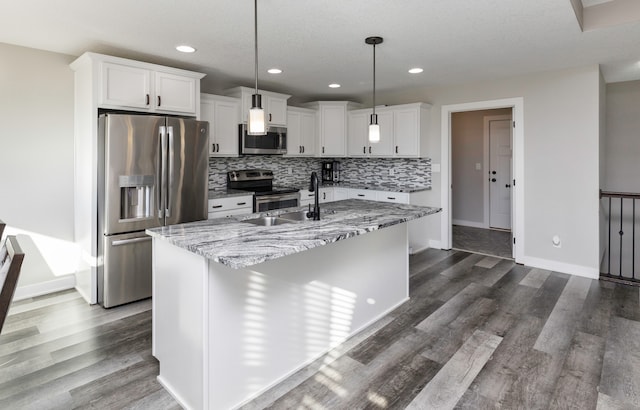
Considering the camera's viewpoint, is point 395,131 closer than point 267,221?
No

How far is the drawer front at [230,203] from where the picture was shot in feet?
13.5

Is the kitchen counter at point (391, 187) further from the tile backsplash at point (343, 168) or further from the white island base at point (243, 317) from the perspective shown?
the white island base at point (243, 317)

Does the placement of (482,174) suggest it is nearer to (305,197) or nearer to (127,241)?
(305,197)

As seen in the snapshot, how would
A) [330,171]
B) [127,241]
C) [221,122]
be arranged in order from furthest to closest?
[330,171] → [221,122] → [127,241]

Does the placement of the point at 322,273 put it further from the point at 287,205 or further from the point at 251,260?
the point at 287,205

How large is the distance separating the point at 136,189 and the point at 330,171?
3643mm

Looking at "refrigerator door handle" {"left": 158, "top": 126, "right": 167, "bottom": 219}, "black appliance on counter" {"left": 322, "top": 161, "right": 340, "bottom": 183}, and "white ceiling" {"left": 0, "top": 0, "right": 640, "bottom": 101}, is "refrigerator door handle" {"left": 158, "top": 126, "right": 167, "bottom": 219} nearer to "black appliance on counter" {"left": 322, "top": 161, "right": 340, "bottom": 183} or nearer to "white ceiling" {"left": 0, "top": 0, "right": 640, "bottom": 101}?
"white ceiling" {"left": 0, "top": 0, "right": 640, "bottom": 101}

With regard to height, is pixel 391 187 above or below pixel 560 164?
below

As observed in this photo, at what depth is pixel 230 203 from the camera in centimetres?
430

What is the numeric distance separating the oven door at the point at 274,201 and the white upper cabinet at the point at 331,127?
113 centimetres

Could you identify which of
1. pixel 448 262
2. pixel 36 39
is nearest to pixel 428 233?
pixel 448 262

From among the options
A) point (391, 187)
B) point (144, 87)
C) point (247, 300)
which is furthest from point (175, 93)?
point (391, 187)

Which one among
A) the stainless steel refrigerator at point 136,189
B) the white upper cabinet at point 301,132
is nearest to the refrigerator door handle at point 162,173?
the stainless steel refrigerator at point 136,189

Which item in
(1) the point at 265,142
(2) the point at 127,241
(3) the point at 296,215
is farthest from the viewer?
(1) the point at 265,142
